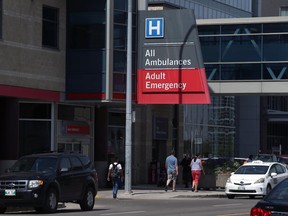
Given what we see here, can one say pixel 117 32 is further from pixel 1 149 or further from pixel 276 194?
pixel 276 194

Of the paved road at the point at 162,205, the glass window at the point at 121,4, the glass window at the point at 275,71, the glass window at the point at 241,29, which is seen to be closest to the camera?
the paved road at the point at 162,205

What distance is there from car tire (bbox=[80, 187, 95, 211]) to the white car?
9240 millimetres

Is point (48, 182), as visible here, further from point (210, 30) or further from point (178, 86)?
point (210, 30)

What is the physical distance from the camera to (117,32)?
3850 centimetres

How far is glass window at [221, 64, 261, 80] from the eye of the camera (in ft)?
146

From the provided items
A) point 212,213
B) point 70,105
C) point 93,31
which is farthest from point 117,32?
point 212,213

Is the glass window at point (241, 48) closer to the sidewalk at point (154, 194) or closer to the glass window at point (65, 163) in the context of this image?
the sidewalk at point (154, 194)

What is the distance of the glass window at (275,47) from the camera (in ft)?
145

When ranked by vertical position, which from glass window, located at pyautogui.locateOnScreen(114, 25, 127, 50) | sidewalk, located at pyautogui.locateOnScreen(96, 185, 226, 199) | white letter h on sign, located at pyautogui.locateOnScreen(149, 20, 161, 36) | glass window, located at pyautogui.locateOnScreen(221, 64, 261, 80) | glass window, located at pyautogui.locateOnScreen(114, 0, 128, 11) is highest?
glass window, located at pyautogui.locateOnScreen(114, 0, 128, 11)

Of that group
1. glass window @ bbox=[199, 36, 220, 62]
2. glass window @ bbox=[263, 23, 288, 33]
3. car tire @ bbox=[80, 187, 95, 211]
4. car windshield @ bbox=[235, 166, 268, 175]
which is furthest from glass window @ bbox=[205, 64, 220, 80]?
car tire @ bbox=[80, 187, 95, 211]

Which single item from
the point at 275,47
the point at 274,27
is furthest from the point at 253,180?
the point at 274,27

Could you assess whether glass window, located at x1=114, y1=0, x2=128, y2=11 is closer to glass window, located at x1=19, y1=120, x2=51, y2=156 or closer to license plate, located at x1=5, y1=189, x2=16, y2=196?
glass window, located at x1=19, y1=120, x2=51, y2=156

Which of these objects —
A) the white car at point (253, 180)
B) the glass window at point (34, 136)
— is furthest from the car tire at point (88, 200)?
the glass window at point (34, 136)

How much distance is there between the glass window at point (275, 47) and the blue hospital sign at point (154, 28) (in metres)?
8.35
